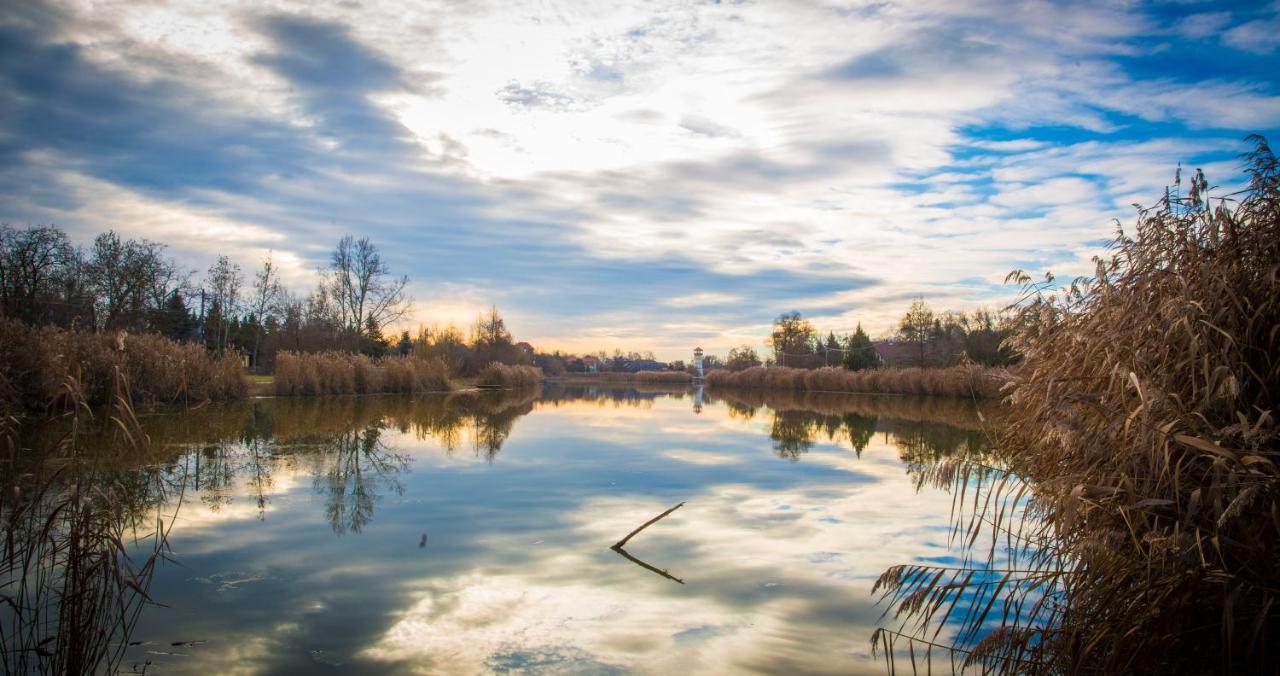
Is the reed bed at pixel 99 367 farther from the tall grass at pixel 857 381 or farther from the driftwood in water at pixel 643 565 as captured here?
the tall grass at pixel 857 381

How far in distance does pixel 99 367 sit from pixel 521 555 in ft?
45.1

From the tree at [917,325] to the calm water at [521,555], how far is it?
38.8 metres

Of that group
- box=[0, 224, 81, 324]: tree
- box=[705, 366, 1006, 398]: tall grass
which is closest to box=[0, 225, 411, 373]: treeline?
box=[0, 224, 81, 324]: tree

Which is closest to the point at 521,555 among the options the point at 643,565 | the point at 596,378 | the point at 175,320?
the point at 643,565

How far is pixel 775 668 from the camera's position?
399 cm

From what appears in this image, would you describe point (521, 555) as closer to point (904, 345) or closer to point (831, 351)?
point (904, 345)

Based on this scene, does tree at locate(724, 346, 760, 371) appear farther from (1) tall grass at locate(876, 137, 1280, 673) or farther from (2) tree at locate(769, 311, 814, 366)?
(1) tall grass at locate(876, 137, 1280, 673)

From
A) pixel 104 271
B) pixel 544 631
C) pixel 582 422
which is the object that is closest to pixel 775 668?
pixel 544 631

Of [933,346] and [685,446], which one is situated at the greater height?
[933,346]

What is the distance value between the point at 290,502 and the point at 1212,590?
8.31 meters

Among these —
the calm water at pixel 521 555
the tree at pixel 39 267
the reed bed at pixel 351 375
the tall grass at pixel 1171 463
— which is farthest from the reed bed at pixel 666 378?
the tall grass at pixel 1171 463

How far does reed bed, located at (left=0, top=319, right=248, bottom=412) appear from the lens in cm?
1226

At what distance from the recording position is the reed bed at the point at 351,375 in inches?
1032

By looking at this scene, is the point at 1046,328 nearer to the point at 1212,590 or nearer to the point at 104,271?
the point at 1212,590
